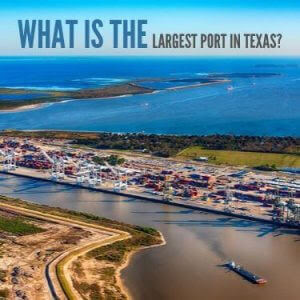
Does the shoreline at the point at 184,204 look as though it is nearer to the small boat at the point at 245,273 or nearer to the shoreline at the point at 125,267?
the shoreline at the point at 125,267

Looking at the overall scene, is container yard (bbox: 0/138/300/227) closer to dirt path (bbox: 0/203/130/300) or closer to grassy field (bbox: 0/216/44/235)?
dirt path (bbox: 0/203/130/300)

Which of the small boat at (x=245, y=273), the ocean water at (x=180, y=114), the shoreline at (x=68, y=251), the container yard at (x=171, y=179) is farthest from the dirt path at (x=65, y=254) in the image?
the ocean water at (x=180, y=114)

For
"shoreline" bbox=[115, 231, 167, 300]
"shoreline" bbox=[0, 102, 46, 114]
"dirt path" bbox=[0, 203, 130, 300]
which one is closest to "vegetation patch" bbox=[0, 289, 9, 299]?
"dirt path" bbox=[0, 203, 130, 300]

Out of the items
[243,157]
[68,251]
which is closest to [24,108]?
[243,157]

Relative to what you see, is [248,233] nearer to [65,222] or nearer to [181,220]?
[181,220]

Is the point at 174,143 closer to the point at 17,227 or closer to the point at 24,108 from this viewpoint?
the point at 17,227
